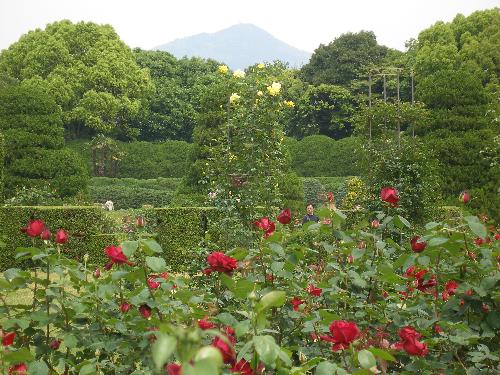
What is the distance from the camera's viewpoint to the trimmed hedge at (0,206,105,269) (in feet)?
30.9

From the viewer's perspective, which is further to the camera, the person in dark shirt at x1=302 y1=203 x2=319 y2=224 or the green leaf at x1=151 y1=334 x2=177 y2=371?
the person in dark shirt at x1=302 y1=203 x2=319 y2=224

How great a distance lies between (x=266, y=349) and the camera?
119 centimetres

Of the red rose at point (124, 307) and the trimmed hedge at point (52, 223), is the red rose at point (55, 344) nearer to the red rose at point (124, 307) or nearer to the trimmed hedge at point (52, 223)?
the red rose at point (124, 307)

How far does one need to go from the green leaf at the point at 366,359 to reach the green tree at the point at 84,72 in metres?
27.0

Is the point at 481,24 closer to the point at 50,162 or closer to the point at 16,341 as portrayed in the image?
the point at 50,162

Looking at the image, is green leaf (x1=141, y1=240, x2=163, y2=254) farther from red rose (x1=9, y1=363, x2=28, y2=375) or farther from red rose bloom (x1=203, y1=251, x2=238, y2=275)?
red rose (x1=9, y1=363, x2=28, y2=375)

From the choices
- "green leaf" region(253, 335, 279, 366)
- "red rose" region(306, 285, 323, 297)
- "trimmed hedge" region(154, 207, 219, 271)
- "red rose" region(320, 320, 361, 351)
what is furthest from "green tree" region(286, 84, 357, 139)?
"green leaf" region(253, 335, 279, 366)

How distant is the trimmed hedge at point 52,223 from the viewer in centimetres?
941

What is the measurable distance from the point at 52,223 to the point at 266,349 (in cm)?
883

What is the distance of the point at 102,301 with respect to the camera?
2287mm

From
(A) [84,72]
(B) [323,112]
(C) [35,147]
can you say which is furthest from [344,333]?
(A) [84,72]

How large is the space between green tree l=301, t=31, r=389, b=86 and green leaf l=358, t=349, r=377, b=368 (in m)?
28.8

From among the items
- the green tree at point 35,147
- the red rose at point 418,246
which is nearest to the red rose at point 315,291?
the red rose at point 418,246

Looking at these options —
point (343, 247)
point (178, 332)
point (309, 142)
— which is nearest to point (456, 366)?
point (343, 247)
